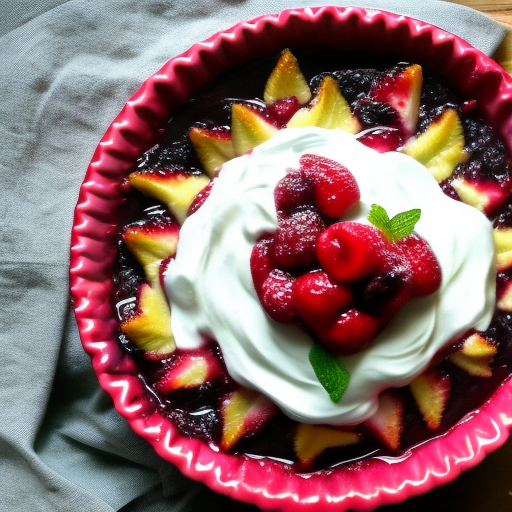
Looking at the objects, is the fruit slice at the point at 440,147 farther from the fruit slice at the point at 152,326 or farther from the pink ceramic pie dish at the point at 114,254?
the fruit slice at the point at 152,326

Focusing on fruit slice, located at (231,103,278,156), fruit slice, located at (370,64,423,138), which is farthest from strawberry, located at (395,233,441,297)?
fruit slice, located at (231,103,278,156)

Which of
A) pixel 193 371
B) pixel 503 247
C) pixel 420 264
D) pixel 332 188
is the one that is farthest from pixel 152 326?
pixel 503 247

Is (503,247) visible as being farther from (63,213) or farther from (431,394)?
(63,213)

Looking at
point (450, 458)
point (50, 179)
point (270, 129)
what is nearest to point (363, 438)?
point (450, 458)

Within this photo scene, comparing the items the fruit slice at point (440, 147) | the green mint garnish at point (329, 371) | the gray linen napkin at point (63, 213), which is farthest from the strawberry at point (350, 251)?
the gray linen napkin at point (63, 213)

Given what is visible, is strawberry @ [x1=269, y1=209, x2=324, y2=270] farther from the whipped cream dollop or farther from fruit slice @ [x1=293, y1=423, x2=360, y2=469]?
fruit slice @ [x1=293, y1=423, x2=360, y2=469]

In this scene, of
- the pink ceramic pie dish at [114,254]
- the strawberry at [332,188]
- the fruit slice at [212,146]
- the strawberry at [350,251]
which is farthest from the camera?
the fruit slice at [212,146]

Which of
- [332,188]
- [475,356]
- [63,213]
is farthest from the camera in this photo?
[63,213]
